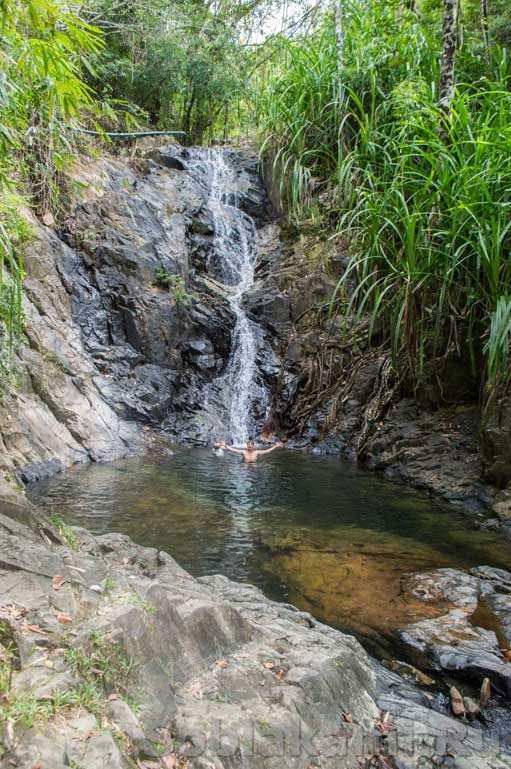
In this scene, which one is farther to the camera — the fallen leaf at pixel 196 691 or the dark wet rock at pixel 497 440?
the dark wet rock at pixel 497 440

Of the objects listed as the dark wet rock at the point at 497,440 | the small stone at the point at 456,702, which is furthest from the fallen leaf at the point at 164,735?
the dark wet rock at the point at 497,440

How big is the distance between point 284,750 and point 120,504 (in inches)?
144

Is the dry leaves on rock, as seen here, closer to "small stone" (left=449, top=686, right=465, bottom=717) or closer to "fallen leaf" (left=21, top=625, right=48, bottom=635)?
"fallen leaf" (left=21, top=625, right=48, bottom=635)

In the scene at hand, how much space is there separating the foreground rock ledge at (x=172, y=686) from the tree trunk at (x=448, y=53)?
5770 mm

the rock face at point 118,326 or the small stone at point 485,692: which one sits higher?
the rock face at point 118,326

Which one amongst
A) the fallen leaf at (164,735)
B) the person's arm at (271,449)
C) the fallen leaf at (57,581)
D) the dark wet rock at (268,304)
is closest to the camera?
the fallen leaf at (164,735)

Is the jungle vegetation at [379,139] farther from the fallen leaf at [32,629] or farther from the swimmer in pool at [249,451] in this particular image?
the swimmer in pool at [249,451]

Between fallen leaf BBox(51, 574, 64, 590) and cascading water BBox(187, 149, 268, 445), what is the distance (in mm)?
7029

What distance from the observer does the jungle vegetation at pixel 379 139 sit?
9.11 feet

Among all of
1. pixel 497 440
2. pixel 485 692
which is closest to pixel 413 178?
pixel 497 440

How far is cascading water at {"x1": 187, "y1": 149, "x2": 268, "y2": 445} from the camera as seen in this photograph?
937 cm

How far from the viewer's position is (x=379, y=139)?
6824 millimetres

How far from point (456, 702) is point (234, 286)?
9344mm

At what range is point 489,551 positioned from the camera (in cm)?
406
